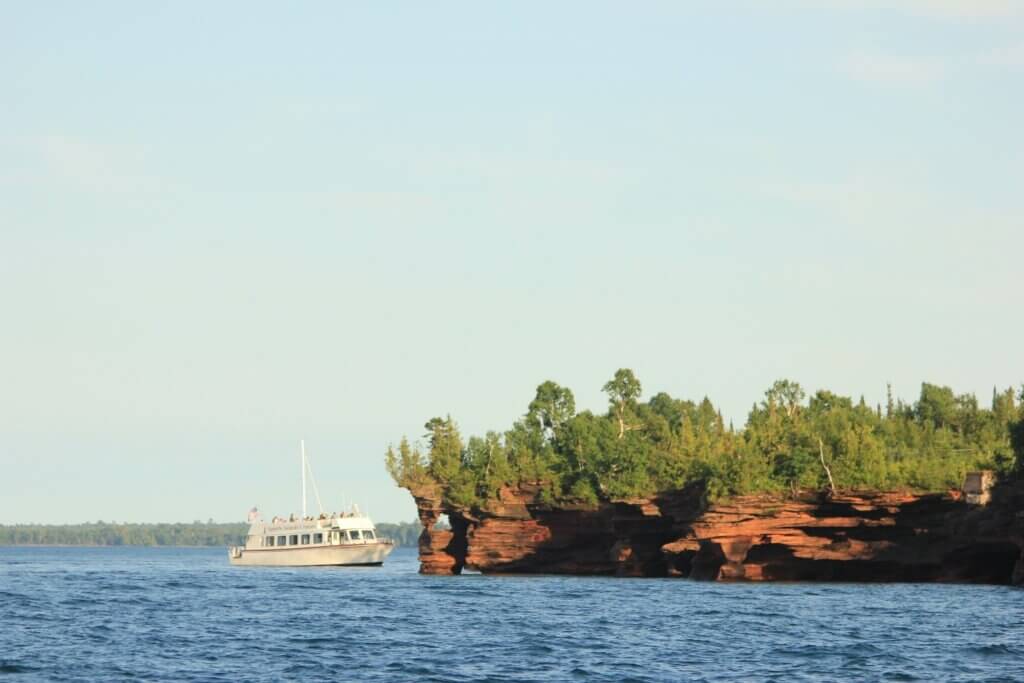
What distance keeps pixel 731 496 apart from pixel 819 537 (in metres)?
6.79

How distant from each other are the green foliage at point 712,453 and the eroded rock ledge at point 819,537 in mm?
1768

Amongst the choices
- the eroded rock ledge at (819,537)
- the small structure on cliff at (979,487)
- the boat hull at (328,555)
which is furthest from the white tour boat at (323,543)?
the small structure on cliff at (979,487)

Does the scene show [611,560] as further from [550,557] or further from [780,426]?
[780,426]

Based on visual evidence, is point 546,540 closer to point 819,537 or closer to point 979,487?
point 819,537

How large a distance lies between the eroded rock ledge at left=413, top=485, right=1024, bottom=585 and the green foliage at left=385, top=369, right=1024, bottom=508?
1.77 metres

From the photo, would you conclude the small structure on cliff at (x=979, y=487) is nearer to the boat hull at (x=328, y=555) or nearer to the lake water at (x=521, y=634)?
the lake water at (x=521, y=634)

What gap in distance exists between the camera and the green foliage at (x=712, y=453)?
10862cm

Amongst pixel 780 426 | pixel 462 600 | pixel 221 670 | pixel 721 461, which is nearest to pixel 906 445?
pixel 780 426

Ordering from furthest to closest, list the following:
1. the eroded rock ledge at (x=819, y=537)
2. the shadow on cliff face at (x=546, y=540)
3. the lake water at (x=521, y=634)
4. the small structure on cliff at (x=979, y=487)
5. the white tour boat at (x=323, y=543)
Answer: the white tour boat at (x=323, y=543)
the shadow on cliff face at (x=546, y=540)
the small structure on cliff at (x=979, y=487)
the eroded rock ledge at (x=819, y=537)
the lake water at (x=521, y=634)

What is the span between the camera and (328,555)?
505 ft

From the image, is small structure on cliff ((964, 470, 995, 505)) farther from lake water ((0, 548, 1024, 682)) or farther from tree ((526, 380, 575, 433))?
tree ((526, 380, 575, 433))

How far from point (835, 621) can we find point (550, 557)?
214ft

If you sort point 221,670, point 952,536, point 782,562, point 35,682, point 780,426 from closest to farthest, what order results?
point 35,682 < point 221,670 < point 952,536 < point 782,562 < point 780,426

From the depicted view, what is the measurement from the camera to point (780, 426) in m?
121
